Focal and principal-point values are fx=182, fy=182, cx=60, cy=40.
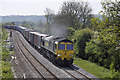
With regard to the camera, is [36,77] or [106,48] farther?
[106,48]

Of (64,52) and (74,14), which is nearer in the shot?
(64,52)

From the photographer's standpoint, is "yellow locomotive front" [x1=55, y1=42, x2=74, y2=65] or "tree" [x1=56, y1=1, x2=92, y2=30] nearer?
"yellow locomotive front" [x1=55, y1=42, x2=74, y2=65]

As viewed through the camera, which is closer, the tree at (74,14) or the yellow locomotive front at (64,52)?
the yellow locomotive front at (64,52)

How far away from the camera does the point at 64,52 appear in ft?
75.0

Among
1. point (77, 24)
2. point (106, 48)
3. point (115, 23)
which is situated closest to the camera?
point (115, 23)

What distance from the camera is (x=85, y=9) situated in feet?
191

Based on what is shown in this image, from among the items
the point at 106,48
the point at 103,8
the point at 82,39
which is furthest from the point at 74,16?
the point at 103,8

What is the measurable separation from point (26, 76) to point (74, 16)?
3870cm

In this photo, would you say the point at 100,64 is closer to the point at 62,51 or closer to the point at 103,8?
the point at 62,51

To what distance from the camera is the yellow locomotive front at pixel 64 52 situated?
22703 millimetres

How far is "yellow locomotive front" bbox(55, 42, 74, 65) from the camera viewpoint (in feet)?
74.5

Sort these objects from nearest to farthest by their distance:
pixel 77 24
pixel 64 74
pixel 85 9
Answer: pixel 64 74
pixel 77 24
pixel 85 9

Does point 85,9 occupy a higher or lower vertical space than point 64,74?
higher

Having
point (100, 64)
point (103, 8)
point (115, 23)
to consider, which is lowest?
point (100, 64)
